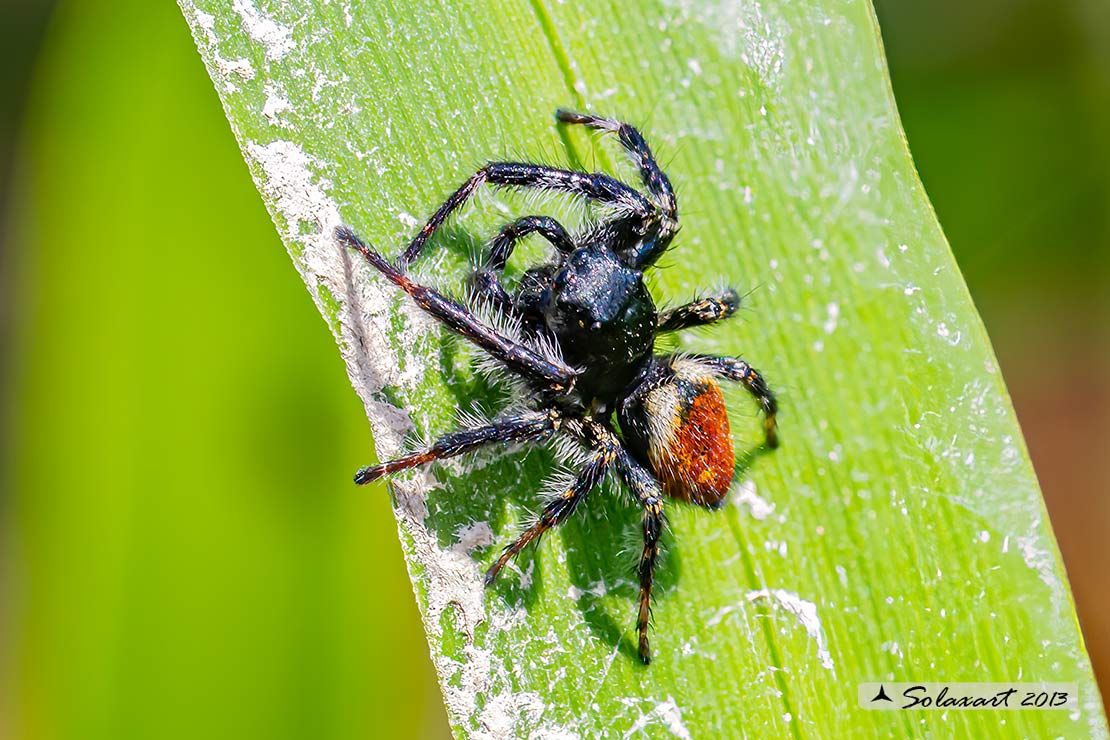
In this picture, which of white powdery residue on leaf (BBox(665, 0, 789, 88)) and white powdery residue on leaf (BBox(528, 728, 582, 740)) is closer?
white powdery residue on leaf (BBox(528, 728, 582, 740))

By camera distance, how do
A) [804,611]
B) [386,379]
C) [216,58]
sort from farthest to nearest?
[804,611] → [386,379] → [216,58]

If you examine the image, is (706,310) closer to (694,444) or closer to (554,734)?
(694,444)

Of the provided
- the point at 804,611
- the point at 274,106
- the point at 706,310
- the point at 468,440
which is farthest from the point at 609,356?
the point at 274,106

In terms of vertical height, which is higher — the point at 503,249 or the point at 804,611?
the point at 503,249

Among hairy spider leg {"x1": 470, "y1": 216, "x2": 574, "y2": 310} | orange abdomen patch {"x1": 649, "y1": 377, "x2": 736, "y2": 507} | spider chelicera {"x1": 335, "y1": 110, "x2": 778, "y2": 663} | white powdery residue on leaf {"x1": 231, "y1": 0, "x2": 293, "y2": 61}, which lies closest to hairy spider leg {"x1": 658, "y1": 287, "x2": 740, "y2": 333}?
spider chelicera {"x1": 335, "y1": 110, "x2": 778, "y2": 663}

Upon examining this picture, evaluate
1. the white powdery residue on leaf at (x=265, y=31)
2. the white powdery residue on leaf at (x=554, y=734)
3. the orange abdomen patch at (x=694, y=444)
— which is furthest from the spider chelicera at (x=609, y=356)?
the white powdery residue on leaf at (x=265, y=31)

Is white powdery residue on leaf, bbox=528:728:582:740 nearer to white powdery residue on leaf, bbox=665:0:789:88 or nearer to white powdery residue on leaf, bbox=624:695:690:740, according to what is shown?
white powdery residue on leaf, bbox=624:695:690:740
